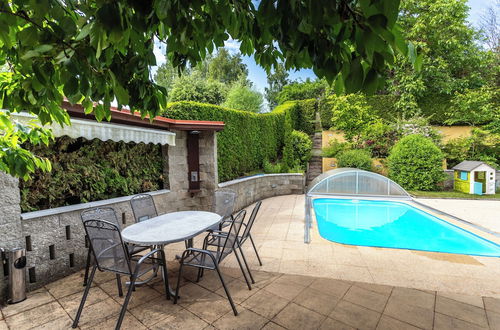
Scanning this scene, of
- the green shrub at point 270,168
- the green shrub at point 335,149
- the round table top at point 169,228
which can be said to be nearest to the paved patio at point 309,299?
the round table top at point 169,228

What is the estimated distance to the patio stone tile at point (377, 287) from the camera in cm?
342

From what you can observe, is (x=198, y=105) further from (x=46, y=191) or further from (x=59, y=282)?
(x=59, y=282)

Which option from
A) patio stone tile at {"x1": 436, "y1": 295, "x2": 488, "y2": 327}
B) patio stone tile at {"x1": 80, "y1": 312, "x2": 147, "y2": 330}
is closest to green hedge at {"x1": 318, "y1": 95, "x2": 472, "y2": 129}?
patio stone tile at {"x1": 436, "y1": 295, "x2": 488, "y2": 327}

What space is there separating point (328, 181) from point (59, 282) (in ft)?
31.6

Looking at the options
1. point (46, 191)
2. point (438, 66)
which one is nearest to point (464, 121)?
point (438, 66)

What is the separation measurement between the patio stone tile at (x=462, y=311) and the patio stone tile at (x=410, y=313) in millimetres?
209

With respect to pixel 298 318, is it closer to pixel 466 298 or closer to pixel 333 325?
pixel 333 325

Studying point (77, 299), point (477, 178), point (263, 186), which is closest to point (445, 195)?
point (477, 178)

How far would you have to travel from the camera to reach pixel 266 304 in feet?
10.2

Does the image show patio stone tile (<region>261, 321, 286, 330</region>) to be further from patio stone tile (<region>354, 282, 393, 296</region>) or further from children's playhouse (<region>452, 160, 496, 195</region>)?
children's playhouse (<region>452, 160, 496, 195</region>)

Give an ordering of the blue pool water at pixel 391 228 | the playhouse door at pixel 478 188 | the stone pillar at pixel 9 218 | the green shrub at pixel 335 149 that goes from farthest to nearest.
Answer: the green shrub at pixel 335 149 < the playhouse door at pixel 478 188 < the blue pool water at pixel 391 228 < the stone pillar at pixel 9 218

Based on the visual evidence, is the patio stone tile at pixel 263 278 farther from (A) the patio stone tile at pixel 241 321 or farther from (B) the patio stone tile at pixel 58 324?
(B) the patio stone tile at pixel 58 324

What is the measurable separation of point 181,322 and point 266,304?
1.07 metres

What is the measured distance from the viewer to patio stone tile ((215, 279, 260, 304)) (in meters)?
3.25
